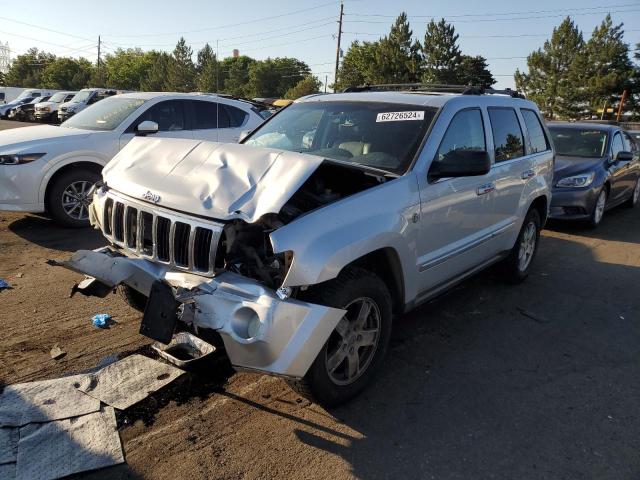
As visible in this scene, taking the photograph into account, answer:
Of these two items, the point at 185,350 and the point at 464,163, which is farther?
the point at 464,163

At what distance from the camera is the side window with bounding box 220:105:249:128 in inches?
329

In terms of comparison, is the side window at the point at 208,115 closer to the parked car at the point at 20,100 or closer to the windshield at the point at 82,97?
the windshield at the point at 82,97

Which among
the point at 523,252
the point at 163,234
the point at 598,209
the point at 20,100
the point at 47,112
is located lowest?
the point at 523,252

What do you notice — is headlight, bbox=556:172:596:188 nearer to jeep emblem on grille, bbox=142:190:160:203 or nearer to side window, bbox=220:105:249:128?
side window, bbox=220:105:249:128

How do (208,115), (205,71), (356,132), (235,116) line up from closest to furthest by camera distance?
(356,132) < (208,115) < (235,116) < (205,71)

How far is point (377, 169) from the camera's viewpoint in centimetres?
349

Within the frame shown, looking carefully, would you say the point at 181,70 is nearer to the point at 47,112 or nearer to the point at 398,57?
the point at 398,57

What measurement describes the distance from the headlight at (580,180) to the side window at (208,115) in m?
5.68

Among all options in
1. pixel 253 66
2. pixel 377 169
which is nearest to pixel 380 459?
pixel 377 169

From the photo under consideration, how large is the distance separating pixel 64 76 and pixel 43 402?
347 ft

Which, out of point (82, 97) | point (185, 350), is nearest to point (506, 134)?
point (185, 350)

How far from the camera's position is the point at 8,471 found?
238 centimetres

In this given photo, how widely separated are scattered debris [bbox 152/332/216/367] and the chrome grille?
1.50 ft

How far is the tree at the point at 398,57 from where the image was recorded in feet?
219
